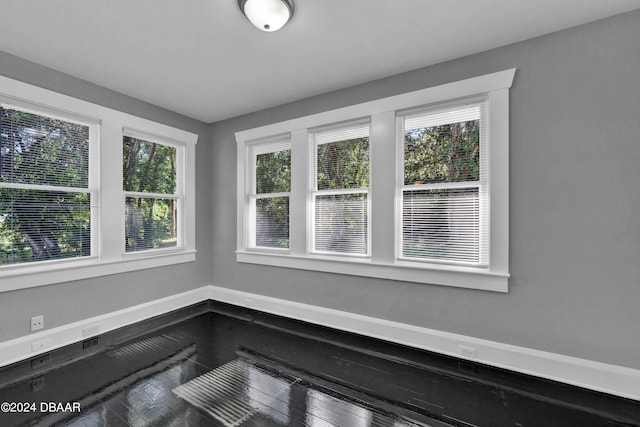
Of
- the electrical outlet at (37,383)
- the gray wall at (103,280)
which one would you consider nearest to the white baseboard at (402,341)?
the gray wall at (103,280)

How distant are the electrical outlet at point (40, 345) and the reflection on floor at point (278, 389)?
81 millimetres

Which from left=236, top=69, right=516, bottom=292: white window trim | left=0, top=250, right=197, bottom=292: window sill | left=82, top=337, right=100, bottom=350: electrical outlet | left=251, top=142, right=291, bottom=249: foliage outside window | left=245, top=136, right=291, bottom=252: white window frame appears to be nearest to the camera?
left=236, top=69, right=516, bottom=292: white window trim

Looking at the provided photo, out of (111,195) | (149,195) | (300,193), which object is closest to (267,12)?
(300,193)

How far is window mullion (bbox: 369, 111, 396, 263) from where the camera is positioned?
9.43ft

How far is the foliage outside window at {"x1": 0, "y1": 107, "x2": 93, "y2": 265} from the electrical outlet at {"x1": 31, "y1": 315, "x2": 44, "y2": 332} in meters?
0.53

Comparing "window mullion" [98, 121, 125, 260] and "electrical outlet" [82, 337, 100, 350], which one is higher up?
"window mullion" [98, 121, 125, 260]

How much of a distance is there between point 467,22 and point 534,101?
0.84 meters

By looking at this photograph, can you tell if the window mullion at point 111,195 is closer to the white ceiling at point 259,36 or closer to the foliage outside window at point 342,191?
the white ceiling at point 259,36

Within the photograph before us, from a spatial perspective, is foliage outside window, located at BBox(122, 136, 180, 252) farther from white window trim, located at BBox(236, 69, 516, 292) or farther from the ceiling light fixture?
the ceiling light fixture

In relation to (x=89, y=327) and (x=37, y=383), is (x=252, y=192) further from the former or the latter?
(x=37, y=383)

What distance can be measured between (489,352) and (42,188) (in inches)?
169

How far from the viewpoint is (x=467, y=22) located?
2.12 m

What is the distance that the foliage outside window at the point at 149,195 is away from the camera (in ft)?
11.1

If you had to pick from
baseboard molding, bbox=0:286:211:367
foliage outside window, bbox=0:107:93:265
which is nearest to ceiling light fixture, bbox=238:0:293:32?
foliage outside window, bbox=0:107:93:265
